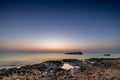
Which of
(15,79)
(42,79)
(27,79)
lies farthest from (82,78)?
(15,79)

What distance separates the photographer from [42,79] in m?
21.0

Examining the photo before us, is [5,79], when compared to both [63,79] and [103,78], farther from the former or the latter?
[103,78]

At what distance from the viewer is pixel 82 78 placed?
71.8 ft

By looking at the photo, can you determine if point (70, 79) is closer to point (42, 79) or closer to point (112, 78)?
point (42, 79)

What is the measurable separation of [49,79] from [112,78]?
7.50m

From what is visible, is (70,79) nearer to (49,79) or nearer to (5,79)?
(49,79)

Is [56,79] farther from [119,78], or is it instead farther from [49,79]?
[119,78]

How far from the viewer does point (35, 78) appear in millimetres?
21703

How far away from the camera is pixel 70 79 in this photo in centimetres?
2134

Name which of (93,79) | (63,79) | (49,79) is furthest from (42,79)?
(93,79)

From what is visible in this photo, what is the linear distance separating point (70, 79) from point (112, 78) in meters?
5.01

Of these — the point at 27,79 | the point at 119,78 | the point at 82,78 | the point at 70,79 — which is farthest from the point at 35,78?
the point at 119,78

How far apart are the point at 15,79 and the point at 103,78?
10.6 meters

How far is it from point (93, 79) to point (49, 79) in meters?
5.16
